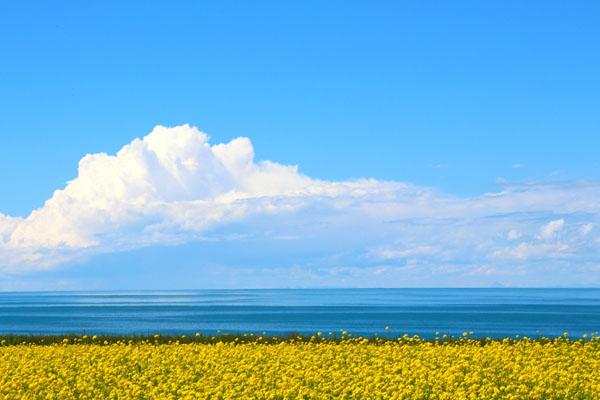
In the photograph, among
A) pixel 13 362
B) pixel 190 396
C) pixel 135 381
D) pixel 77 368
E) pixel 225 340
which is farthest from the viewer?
pixel 225 340

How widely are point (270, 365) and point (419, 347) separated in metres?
7.24

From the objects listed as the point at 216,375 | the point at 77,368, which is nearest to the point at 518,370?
the point at 216,375

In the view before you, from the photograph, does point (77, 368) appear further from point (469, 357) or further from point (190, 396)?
point (469, 357)

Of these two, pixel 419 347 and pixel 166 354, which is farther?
pixel 419 347

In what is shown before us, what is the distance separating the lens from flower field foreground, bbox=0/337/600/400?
67.7 ft

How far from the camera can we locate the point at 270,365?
24.8 meters

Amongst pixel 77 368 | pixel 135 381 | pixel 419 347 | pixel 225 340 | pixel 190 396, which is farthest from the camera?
pixel 225 340

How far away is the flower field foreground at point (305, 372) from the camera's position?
20.6m

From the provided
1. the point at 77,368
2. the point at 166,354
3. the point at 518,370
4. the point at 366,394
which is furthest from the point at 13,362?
the point at 518,370

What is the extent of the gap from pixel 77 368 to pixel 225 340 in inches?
490

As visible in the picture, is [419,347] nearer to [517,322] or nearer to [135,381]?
[135,381]

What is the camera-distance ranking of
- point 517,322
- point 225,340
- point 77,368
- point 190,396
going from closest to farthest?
point 190,396 < point 77,368 < point 225,340 < point 517,322

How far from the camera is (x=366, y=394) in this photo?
65.9 feet

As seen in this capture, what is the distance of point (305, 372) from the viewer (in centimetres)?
2300
